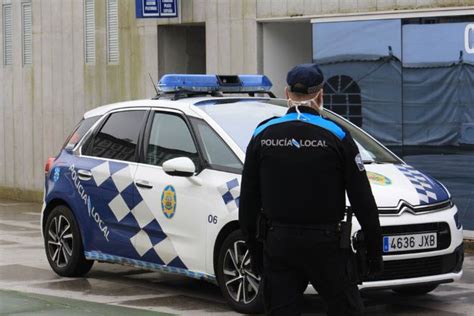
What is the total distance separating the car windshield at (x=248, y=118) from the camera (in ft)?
32.0

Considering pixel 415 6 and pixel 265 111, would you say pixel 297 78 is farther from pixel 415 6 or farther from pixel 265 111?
pixel 415 6

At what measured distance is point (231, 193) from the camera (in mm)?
9273

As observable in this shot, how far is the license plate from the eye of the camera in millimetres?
8758

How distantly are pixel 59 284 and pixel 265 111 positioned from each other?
8.01 ft

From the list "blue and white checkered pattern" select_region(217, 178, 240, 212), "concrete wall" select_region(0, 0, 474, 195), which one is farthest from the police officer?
"concrete wall" select_region(0, 0, 474, 195)

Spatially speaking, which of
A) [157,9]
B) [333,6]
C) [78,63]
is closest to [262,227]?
[333,6]

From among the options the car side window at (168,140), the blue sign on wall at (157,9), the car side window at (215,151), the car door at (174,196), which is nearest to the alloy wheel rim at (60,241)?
the car door at (174,196)

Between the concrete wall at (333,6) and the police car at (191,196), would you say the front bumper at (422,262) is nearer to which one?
the police car at (191,196)

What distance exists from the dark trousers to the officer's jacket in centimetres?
9

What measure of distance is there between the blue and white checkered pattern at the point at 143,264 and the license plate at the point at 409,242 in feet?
4.79

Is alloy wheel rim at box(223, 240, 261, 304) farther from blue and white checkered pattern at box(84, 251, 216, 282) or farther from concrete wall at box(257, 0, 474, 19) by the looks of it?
concrete wall at box(257, 0, 474, 19)

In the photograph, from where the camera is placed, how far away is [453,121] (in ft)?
46.0

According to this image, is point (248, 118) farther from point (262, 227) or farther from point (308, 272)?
point (308, 272)

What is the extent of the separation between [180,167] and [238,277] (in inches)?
41.2
